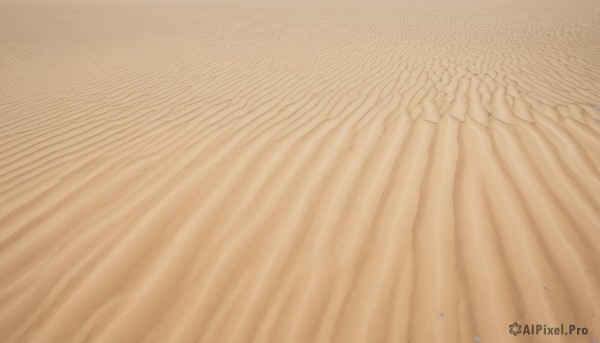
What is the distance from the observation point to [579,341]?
3.82 feet

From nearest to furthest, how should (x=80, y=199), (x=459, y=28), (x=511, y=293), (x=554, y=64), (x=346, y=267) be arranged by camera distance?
(x=511, y=293) → (x=346, y=267) → (x=80, y=199) → (x=554, y=64) → (x=459, y=28)

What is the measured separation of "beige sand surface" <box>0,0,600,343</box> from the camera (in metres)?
1.31

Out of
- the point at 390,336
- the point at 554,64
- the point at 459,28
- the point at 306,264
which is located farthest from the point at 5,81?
the point at 459,28

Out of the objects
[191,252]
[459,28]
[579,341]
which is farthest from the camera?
[459,28]

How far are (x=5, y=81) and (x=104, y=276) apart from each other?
6775 mm

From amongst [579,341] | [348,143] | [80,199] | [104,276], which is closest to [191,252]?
[104,276]

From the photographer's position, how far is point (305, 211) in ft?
6.11

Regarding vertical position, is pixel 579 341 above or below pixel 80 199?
above

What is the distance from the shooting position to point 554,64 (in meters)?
5.18

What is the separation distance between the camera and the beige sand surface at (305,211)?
1.31 m

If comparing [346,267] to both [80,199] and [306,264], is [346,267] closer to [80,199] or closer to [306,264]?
[306,264]

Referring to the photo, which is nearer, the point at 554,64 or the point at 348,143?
the point at 348,143

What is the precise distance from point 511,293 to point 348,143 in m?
1.60

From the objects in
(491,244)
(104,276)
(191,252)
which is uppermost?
(491,244)
